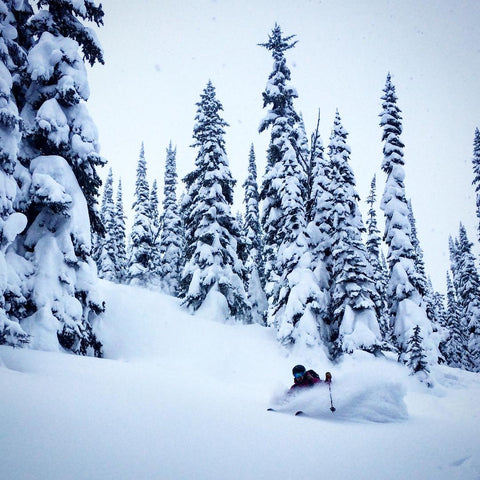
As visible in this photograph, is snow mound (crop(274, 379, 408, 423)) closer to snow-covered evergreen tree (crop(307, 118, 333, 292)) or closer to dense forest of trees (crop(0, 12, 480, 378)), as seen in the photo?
dense forest of trees (crop(0, 12, 480, 378))

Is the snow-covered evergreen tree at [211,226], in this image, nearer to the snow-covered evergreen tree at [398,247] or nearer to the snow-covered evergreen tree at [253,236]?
the snow-covered evergreen tree at [398,247]

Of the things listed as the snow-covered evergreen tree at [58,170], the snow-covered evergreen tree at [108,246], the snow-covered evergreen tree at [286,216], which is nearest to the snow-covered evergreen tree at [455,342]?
the snow-covered evergreen tree at [286,216]

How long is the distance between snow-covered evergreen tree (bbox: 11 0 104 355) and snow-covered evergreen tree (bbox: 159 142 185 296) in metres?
28.2

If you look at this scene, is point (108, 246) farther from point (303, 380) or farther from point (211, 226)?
point (303, 380)

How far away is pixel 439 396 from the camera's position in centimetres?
1529

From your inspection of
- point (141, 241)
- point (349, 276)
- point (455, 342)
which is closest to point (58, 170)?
point (349, 276)

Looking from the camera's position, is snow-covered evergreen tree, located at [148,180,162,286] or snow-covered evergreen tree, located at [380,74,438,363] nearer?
snow-covered evergreen tree, located at [380,74,438,363]

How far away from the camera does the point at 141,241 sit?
3944 cm

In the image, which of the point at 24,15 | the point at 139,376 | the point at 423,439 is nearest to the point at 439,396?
the point at 423,439

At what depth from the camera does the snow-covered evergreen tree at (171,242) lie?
4038 cm

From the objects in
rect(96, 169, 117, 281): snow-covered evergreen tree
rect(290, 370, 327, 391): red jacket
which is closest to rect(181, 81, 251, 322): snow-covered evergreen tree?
rect(290, 370, 327, 391): red jacket

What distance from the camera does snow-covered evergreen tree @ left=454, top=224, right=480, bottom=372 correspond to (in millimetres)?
34719

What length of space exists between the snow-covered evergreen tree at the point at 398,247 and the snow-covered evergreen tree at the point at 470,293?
66.1ft

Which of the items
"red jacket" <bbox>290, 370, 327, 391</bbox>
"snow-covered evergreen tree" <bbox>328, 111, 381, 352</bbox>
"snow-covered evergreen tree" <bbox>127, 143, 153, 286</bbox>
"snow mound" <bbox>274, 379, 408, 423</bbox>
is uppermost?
"snow-covered evergreen tree" <bbox>127, 143, 153, 286</bbox>
